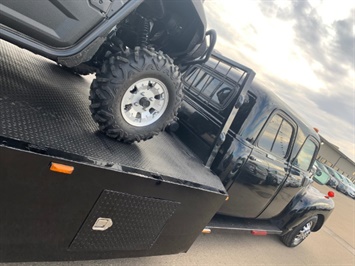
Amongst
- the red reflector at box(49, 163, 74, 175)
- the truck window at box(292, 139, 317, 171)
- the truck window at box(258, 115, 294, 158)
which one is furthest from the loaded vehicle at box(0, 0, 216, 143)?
the truck window at box(292, 139, 317, 171)

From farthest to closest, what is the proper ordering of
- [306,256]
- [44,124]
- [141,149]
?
1. [306,256]
2. [141,149]
3. [44,124]

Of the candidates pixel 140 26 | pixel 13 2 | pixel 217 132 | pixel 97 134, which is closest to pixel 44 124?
pixel 97 134

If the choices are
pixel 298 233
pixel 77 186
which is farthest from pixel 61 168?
pixel 298 233

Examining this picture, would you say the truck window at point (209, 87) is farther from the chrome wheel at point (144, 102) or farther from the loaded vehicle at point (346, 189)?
the loaded vehicle at point (346, 189)

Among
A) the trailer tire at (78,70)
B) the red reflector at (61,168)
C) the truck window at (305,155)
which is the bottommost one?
the red reflector at (61,168)

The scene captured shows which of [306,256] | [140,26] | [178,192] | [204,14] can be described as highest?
[204,14]

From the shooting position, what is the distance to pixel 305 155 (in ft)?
15.4

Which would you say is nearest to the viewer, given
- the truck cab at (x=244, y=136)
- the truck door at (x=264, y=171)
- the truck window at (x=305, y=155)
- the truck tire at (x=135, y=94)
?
the truck tire at (x=135, y=94)

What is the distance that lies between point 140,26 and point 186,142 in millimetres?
1680

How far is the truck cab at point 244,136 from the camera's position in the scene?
353cm

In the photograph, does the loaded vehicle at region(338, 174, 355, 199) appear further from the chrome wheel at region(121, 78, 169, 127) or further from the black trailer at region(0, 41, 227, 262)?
the chrome wheel at region(121, 78, 169, 127)

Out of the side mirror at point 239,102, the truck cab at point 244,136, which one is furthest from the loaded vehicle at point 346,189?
the side mirror at point 239,102

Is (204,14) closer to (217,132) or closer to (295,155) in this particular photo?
(217,132)

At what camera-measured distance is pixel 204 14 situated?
239 cm
